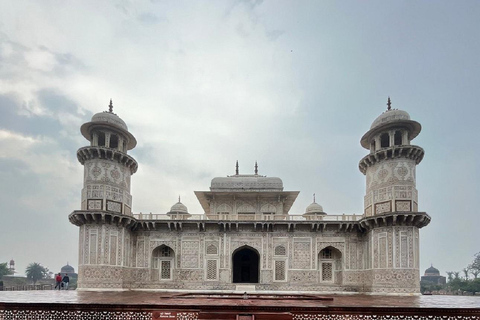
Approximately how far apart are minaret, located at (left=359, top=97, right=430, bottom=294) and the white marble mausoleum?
5 centimetres

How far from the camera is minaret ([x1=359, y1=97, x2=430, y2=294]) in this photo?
64.6 ft

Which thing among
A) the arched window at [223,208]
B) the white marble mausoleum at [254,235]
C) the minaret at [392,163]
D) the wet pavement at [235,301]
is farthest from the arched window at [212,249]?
the minaret at [392,163]

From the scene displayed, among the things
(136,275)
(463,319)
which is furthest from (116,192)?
(463,319)

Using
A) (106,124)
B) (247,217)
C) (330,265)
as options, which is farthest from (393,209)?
(106,124)

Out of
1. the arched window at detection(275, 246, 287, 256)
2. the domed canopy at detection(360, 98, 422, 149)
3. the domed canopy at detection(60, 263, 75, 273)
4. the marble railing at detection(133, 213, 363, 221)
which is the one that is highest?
the domed canopy at detection(360, 98, 422, 149)

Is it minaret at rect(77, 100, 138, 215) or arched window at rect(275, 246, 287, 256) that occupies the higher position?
minaret at rect(77, 100, 138, 215)

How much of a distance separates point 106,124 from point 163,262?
940cm

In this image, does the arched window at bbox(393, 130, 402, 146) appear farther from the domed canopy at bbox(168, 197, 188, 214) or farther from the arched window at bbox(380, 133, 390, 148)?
the domed canopy at bbox(168, 197, 188, 214)

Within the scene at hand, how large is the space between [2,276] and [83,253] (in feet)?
172

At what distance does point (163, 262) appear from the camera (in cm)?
2355

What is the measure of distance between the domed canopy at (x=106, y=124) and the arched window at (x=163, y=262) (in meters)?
7.61

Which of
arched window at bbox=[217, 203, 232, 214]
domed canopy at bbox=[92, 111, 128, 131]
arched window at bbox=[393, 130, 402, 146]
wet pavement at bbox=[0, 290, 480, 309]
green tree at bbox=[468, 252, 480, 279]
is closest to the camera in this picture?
wet pavement at bbox=[0, 290, 480, 309]

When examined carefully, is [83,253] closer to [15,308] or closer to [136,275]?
[136,275]

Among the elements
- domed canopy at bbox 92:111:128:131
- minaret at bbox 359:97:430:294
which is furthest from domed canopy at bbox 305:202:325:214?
domed canopy at bbox 92:111:128:131
